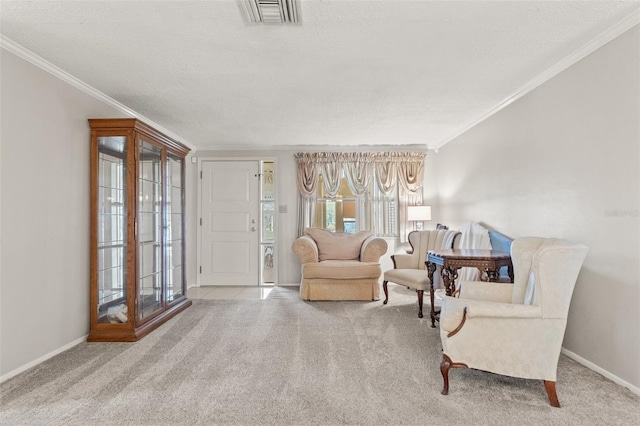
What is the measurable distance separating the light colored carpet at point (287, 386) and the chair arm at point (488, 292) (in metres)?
0.50

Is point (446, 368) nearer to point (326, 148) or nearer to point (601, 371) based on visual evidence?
point (601, 371)

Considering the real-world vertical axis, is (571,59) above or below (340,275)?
above

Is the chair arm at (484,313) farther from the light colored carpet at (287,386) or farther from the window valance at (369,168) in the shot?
the window valance at (369,168)

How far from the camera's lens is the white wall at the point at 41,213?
2.20 meters

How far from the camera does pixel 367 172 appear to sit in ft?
17.5

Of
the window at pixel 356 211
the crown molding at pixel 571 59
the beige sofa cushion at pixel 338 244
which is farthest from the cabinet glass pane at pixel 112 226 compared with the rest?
the crown molding at pixel 571 59

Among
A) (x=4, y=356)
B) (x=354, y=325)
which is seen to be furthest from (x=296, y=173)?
(x=4, y=356)

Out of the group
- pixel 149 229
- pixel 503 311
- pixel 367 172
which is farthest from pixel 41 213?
pixel 367 172

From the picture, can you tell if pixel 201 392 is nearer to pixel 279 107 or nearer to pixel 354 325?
pixel 354 325

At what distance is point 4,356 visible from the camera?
2148 mm

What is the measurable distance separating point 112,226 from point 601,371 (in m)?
4.02

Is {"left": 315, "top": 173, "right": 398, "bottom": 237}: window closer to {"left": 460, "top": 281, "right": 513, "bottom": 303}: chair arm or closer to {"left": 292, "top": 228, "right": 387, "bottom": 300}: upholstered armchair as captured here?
{"left": 292, "top": 228, "right": 387, "bottom": 300}: upholstered armchair

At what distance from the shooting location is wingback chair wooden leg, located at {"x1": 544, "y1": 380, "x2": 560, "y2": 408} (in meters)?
1.83

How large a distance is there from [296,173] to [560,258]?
13.1ft
